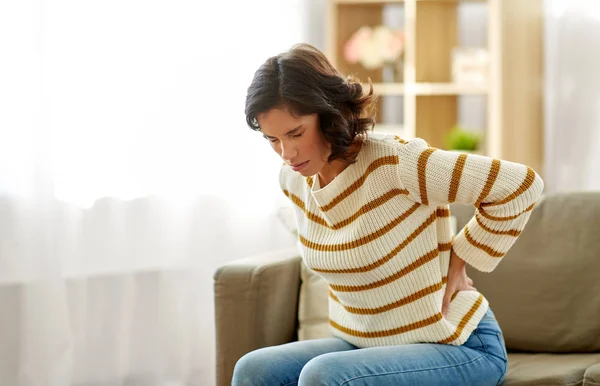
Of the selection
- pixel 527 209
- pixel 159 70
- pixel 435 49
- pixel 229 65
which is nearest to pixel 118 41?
pixel 159 70

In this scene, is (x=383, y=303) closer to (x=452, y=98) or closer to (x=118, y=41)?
(x=118, y=41)

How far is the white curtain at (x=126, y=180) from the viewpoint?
2430 mm

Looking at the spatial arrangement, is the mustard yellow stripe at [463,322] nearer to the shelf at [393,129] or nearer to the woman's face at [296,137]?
the woman's face at [296,137]

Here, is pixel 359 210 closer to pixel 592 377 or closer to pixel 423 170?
pixel 423 170

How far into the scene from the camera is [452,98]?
10.9 feet

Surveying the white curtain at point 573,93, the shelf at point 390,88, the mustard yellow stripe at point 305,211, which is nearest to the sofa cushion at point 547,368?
the mustard yellow stripe at point 305,211

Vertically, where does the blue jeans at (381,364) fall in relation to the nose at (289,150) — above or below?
below

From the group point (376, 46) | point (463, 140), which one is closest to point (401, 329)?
point (463, 140)

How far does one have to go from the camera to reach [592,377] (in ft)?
5.76

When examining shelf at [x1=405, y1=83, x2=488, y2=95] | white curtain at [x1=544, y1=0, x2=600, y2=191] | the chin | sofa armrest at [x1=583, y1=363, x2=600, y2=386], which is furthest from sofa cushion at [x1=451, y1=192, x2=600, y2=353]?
shelf at [x1=405, y1=83, x2=488, y2=95]

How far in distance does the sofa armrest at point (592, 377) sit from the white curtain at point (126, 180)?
1.46 metres

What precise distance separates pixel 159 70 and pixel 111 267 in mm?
650

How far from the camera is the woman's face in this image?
164 cm

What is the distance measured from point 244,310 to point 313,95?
2.00 feet
